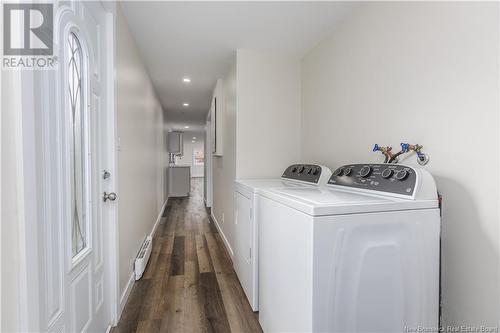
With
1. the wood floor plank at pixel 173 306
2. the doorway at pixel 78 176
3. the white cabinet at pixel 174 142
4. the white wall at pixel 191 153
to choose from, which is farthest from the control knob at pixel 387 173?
the white wall at pixel 191 153

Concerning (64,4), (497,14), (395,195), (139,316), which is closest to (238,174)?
(139,316)

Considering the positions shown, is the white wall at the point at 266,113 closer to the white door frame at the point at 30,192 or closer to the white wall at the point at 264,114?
the white wall at the point at 264,114

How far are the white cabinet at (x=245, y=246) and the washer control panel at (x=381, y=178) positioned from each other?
703 millimetres

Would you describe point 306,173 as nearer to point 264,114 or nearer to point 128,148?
point 264,114

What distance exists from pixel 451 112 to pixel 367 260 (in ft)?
2.69

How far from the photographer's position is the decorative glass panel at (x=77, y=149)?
3.83 feet

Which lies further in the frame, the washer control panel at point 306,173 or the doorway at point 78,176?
the washer control panel at point 306,173

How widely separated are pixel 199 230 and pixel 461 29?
3.64m

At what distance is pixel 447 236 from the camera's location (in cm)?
118

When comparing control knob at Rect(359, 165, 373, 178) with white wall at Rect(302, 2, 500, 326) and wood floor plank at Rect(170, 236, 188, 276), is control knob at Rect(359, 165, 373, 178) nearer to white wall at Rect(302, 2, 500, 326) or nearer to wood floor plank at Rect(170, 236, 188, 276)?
white wall at Rect(302, 2, 500, 326)

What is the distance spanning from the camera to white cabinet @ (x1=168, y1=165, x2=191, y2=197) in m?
7.09

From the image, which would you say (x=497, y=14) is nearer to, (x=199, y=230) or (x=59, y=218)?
(x=59, y=218)
